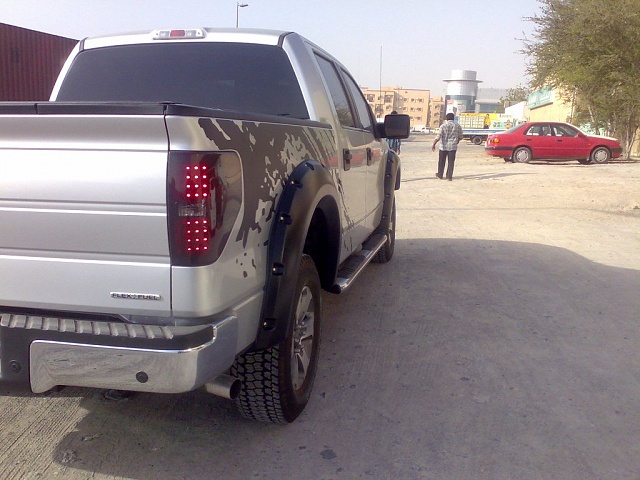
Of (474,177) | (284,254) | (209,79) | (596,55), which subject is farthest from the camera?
(596,55)

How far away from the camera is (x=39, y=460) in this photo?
3.01 m

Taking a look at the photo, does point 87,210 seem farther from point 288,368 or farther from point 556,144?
point 556,144

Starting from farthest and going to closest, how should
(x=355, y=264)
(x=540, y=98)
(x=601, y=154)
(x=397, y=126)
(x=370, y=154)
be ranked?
(x=540, y=98)
(x=601, y=154)
(x=397, y=126)
(x=370, y=154)
(x=355, y=264)

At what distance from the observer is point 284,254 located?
115 inches

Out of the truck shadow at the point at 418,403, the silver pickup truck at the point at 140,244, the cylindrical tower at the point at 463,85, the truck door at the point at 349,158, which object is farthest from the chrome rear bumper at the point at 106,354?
the cylindrical tower at the point at 463,85

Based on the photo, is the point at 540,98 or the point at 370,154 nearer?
the point at 370,154

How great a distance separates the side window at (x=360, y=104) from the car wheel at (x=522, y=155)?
17280mm

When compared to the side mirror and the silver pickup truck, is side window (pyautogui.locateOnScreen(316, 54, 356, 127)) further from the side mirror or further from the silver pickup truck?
the silver pickup truck

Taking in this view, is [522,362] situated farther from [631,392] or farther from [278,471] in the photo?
[278,471]

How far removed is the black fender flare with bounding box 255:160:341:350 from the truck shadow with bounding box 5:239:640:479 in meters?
0.70

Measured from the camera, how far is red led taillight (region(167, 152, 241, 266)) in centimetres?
225

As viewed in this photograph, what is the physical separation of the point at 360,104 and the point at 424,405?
3.06m

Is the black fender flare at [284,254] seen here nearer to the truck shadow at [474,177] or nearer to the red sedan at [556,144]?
the truck shadow at [474,177]

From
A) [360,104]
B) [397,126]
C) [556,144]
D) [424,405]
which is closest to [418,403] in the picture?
[424,405]
